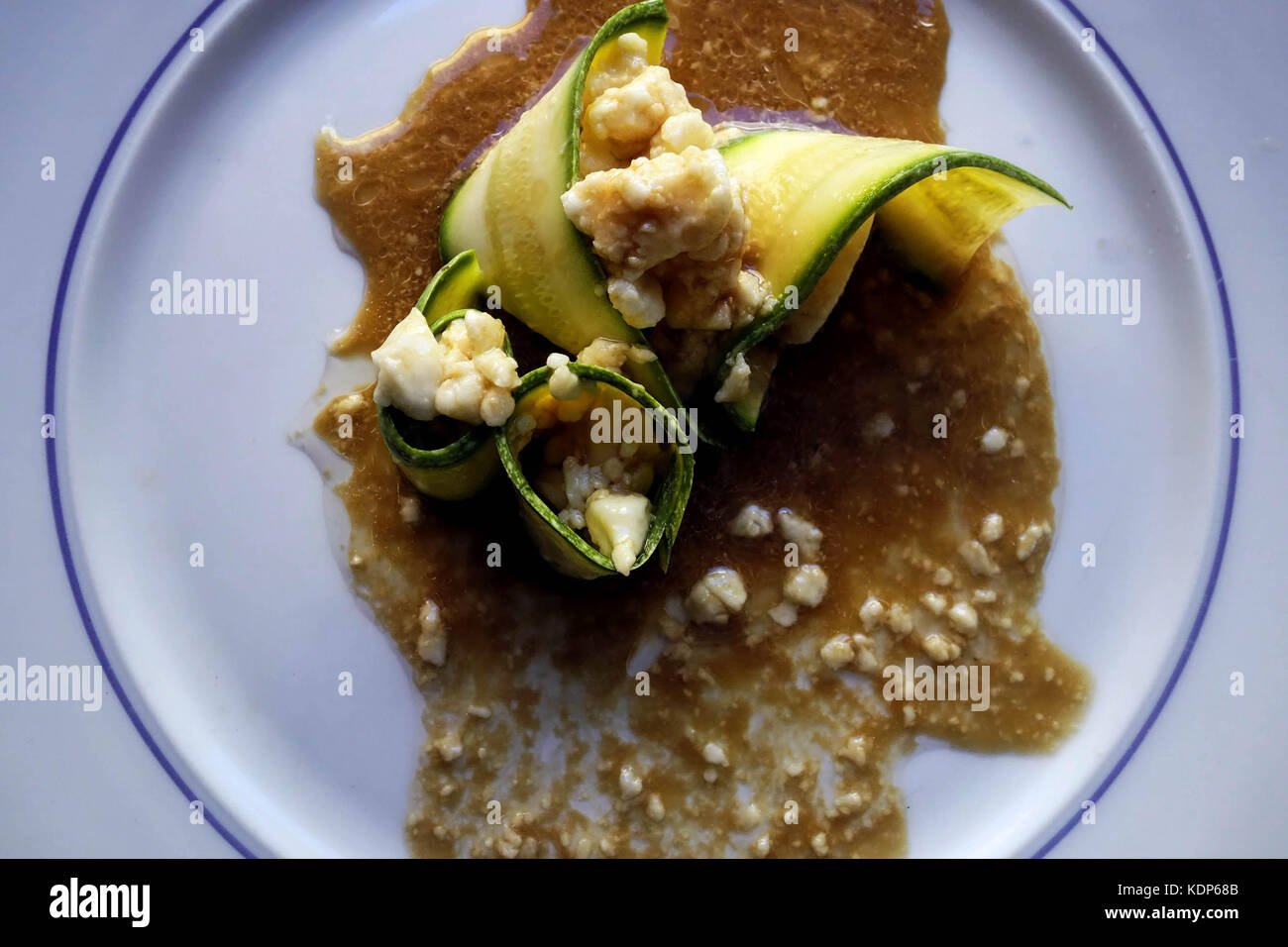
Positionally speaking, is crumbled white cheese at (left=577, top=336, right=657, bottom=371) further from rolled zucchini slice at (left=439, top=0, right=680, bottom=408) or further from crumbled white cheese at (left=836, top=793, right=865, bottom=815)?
crumbled white cheese at (left=836, top=793, right=865, bottom=815)

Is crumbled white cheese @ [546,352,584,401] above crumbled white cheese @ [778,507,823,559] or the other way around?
above

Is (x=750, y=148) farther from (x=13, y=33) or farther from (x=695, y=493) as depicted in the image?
(x=13, y=33)

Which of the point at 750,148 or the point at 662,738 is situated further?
the point at 662,738

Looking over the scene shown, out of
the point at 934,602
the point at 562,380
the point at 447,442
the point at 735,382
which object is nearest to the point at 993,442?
the point at 934,602

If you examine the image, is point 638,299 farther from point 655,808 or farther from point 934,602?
point 655,808

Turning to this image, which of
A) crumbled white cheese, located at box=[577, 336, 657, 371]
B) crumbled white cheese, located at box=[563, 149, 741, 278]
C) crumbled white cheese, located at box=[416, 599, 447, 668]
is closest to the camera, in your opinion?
crumbled white cheese, located at box=[563, 149, 741, 278]

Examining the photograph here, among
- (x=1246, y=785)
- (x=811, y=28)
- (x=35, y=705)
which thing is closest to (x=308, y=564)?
(x=35, y=705)

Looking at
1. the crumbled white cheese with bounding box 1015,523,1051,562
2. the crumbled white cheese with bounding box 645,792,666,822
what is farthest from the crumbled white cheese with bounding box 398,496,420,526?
the crumbled white cheese with bounding box 1015,523,1051,562
